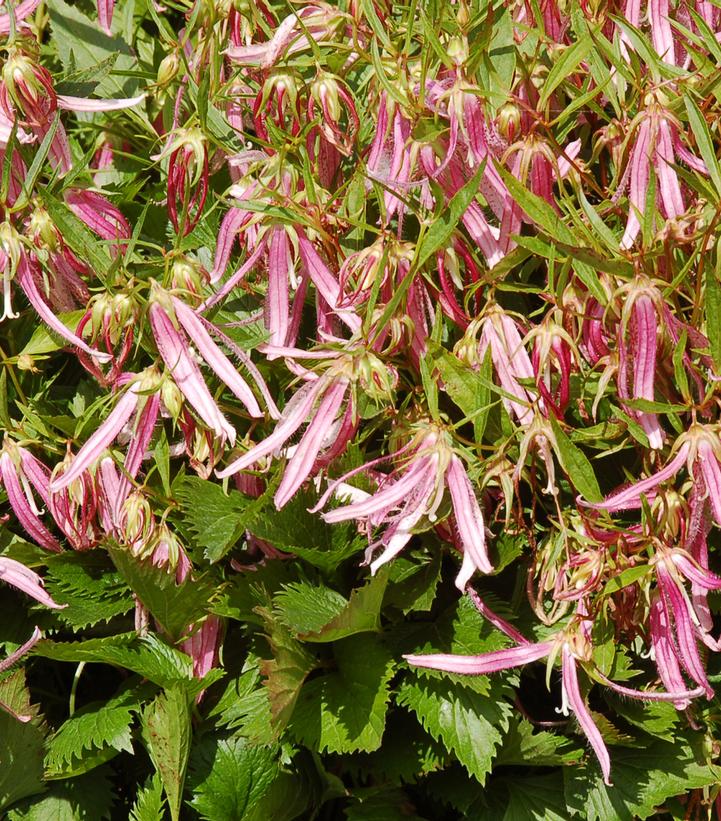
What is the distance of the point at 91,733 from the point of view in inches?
40.3

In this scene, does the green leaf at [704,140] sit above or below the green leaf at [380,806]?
above

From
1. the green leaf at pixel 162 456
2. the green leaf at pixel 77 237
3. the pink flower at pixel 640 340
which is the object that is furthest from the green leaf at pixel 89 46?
the pink flower at pixel 640 340

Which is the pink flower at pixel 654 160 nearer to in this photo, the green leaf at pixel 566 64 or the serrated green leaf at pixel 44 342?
the green leaf at pixel 566 64

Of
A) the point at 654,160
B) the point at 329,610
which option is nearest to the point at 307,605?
the point at 329,610

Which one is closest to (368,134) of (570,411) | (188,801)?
(570,411)

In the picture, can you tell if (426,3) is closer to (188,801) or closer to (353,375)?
(353,375)

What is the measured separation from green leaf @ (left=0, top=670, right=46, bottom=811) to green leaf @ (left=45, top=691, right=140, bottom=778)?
0.05 ft

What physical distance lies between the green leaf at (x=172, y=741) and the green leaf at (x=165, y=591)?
0.06 m

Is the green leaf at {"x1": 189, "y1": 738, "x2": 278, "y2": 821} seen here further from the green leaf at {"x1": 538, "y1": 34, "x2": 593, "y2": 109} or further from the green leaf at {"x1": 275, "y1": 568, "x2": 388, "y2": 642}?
the green leaf at {"x1": 538, "y1": 34, "x2": 593, "y2": 109}

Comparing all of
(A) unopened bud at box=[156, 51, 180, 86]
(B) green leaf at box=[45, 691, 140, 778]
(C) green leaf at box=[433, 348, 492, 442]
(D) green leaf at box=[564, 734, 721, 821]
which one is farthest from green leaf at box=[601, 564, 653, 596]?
(A) unopened bud at box=[156, 51, 180, 86]

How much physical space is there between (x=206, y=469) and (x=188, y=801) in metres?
0.35

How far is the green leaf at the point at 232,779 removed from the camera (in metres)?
1.01

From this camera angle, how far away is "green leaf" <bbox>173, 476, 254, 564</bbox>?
944 millimetres

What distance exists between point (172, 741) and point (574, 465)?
1.42ft
